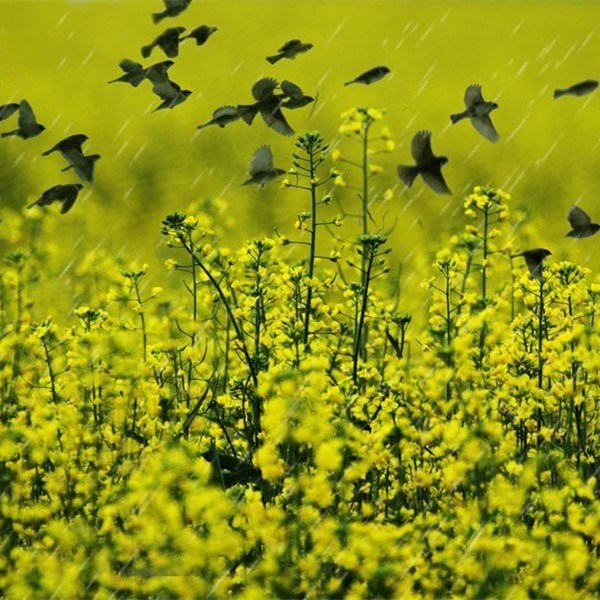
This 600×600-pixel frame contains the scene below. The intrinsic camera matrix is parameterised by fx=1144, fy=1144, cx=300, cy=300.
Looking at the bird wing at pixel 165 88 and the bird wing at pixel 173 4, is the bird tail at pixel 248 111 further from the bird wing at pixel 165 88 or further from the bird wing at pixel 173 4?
the bird wing at pixel 173 4

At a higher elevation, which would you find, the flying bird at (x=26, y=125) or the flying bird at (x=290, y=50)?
the flying bird at (x=290, y=50)

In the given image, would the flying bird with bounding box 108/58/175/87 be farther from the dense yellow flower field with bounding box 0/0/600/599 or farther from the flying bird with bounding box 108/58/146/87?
the dense yellow flower field with bounding box 0/0/600/599

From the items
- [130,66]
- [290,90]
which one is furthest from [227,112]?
[130,66]

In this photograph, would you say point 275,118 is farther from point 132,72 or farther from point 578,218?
point 578,218

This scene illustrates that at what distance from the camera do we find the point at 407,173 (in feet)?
13.4

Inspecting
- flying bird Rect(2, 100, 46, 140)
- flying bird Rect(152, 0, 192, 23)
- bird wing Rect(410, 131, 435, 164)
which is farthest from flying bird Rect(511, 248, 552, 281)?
flying bird Rect(2, 100, 46, 140)

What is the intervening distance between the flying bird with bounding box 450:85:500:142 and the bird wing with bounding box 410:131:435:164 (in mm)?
376

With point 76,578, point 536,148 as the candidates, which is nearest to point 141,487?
point 76,578

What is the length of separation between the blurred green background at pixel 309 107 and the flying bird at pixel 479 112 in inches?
150

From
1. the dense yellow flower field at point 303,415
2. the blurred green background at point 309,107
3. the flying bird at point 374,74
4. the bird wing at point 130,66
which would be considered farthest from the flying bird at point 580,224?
the blurred green background at point 309,107

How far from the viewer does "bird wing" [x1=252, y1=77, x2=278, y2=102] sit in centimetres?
453

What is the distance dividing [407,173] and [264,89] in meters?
0.79

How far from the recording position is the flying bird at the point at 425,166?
4102mm

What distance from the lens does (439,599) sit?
3.51m
